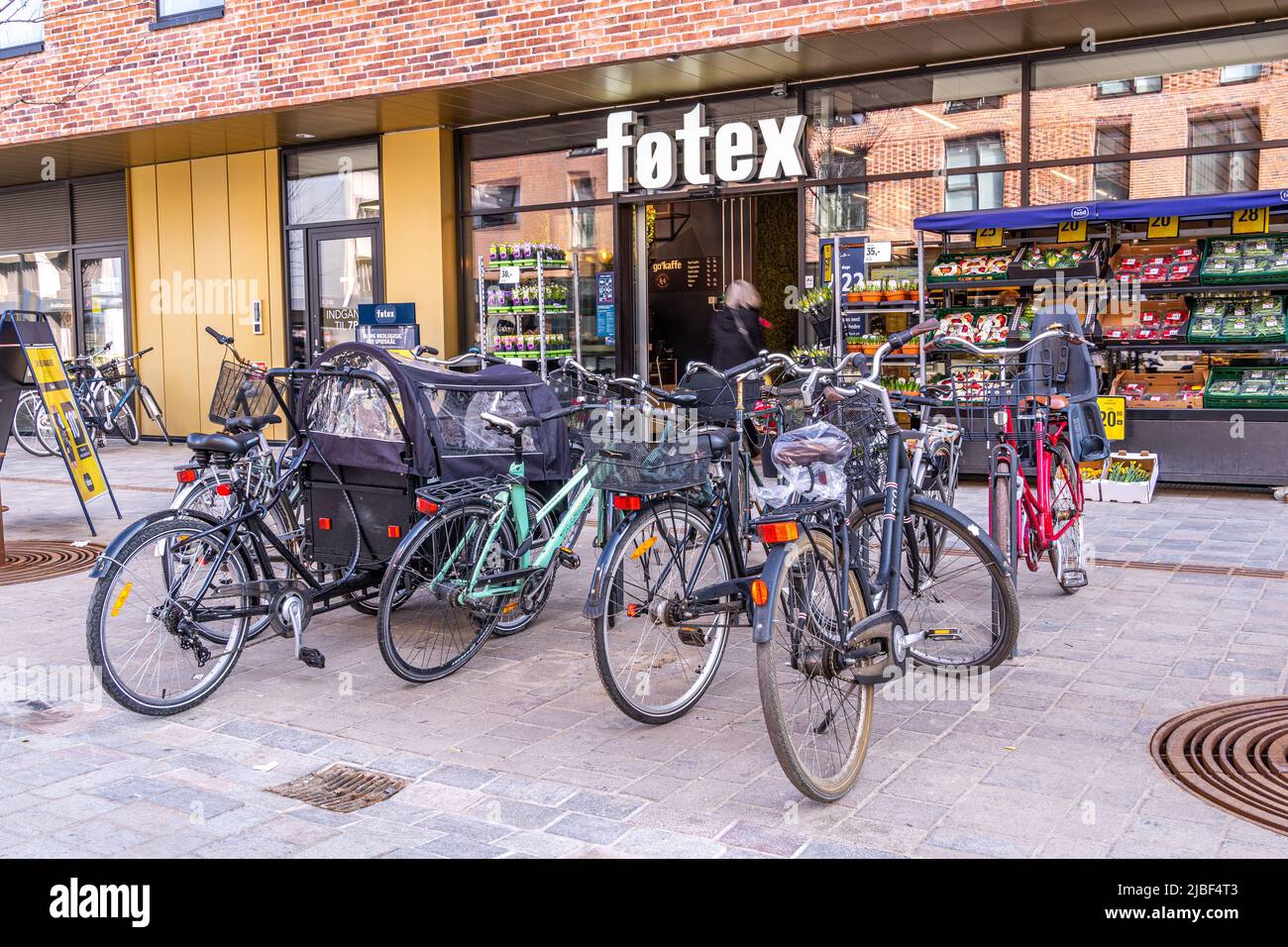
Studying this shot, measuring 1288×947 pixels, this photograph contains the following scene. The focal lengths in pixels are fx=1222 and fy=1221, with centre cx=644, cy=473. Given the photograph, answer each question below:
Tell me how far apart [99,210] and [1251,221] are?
1446 cm

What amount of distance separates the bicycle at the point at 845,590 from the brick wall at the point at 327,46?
18.7 ft

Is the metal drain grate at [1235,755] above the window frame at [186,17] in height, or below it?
below

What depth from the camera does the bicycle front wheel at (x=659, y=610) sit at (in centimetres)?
440

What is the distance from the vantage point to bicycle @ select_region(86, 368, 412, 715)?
15.4 ft

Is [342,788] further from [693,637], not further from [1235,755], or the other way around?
[1235,755]

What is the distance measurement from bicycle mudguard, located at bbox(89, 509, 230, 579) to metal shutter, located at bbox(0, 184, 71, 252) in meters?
14.4

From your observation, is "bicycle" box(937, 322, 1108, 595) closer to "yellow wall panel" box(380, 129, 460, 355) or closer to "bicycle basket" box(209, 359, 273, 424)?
"bicycle basket" box(209, 359, 273, 424)

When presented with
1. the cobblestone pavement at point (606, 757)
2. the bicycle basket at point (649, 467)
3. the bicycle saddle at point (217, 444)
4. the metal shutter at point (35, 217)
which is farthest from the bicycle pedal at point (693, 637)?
the metal shutter at point (35, 217)

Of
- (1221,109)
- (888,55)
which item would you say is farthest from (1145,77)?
(888,55)

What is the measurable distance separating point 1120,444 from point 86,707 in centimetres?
802

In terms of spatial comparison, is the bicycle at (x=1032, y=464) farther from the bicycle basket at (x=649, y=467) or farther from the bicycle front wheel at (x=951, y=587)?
the bicycle basket at (x=649, y=467)

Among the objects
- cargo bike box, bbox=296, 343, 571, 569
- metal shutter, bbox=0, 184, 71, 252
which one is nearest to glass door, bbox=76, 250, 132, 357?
metal shutter, bbox=0, 184, 71, 252
